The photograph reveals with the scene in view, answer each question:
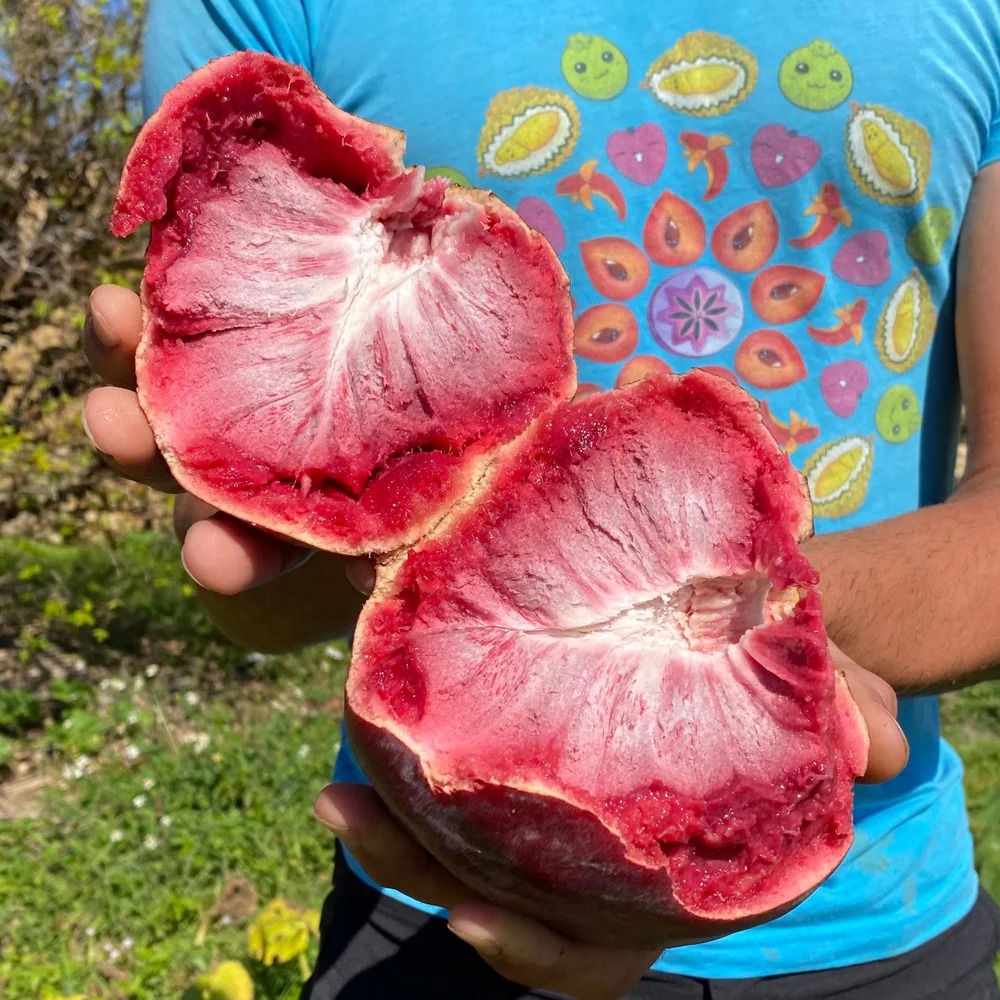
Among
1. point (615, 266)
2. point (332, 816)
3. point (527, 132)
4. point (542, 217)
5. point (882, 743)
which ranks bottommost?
point (332, 816)

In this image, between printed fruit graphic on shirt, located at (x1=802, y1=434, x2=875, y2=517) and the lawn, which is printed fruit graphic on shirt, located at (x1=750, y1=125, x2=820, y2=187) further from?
the lawn

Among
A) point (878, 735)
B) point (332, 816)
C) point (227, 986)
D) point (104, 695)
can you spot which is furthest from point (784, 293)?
point (104, 695)

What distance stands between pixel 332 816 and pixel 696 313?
3.77ft

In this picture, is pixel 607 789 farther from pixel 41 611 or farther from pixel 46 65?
pixel 46 65

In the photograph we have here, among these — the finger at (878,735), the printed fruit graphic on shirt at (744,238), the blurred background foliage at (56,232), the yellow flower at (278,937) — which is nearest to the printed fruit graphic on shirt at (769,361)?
the printed fruit graphic on shirt at (744,238)

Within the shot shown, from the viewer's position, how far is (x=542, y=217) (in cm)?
193

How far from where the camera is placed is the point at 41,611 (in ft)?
15.1

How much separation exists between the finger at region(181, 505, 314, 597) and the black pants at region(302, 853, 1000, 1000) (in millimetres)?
878

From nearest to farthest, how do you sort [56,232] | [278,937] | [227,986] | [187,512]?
[187,512], [227,986], [278,937], [56,232]

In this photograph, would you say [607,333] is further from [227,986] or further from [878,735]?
[227,986]

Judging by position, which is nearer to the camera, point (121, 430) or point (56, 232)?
point (121, 430)

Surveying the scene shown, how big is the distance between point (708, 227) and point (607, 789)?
3.79 ft

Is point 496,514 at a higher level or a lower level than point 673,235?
lower

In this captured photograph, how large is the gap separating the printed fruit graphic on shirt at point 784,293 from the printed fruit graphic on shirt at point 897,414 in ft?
0.78
